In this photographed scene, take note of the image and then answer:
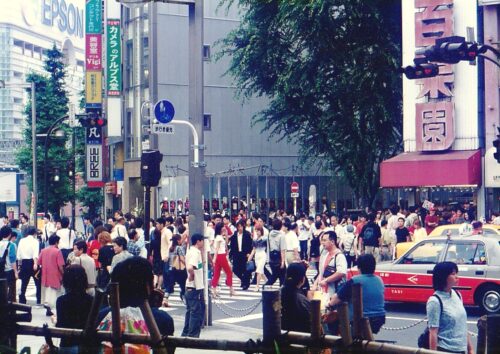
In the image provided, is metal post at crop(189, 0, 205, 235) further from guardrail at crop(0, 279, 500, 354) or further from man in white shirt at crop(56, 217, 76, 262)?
guardrail at crop(0, 279, 500, 354)

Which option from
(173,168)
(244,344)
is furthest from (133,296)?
(173,168)

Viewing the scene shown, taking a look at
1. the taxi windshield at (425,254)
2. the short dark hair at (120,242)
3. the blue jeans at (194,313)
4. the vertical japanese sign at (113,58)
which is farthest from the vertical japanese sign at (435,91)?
the short dark hair at (120,242)

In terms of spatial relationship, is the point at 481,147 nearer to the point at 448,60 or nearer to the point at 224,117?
the point at 448,60

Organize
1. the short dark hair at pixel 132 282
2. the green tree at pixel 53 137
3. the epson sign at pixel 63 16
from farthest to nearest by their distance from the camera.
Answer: the epson sign at pixel 63 16, the green tree at pixel 53 137, the short dark hair at pixel 132 282

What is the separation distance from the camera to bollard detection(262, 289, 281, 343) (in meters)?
6.45

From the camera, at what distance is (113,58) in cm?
4875

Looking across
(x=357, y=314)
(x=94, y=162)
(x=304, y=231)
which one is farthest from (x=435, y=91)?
(x=357, y=314)

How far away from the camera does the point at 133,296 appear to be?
265 inches

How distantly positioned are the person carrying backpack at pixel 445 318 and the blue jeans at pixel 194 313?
6.93 meters

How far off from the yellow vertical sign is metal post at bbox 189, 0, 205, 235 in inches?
1298

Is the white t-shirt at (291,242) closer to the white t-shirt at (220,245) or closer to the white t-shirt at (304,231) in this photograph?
the white t-shirt at (220,245)

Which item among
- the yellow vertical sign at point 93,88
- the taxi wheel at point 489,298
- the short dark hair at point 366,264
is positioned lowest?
the taxi wheel at point 489,298

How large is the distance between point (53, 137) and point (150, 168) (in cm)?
4068

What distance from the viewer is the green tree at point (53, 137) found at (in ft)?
189
